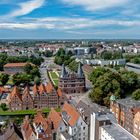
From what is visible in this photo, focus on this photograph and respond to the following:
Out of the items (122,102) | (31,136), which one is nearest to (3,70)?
(122,102)

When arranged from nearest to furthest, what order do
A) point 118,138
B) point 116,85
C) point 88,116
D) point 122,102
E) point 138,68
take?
point 118,138
point 88,116
point 122,102
point 116,85
point 138,68

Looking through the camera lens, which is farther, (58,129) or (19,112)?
(19,112)

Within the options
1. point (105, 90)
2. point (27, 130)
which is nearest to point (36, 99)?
point (105, 90)

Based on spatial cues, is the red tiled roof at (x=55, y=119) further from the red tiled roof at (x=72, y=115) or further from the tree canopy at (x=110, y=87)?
the tree canopy at (x=110, y=87)

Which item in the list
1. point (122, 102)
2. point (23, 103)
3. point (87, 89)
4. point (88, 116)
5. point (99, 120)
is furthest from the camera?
point (87, 89)

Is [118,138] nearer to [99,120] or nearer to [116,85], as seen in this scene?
[99,120]

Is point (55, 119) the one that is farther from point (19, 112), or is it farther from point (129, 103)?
point (19, 112)

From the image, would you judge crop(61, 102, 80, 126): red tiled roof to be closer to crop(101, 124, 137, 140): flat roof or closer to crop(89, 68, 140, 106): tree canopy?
crop(101, 124, 137, 140): flat roof

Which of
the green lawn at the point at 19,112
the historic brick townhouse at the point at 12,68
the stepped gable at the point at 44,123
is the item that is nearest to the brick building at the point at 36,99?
the green lawn at the point at 19,112
